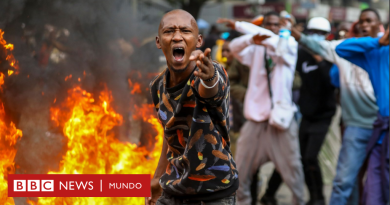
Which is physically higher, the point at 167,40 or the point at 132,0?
the point at 132,0

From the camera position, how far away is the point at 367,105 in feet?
15.6

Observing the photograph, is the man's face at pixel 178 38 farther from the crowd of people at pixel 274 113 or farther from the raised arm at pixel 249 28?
the raised arm at pixel 249 28

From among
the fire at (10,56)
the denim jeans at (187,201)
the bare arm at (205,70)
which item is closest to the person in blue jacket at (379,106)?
the denim jeans at (187,201)

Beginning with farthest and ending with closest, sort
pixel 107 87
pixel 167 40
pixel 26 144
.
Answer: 1. pixel 107 87
2. pixel 26 144
3. pixel 167 40

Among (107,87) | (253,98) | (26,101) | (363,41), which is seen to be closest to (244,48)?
(253,98)

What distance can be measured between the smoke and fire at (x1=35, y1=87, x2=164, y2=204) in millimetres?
67

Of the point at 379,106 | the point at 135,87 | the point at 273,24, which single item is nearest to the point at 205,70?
the point at 135,87

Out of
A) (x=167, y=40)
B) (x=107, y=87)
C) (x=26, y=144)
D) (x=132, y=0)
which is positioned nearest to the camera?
(x=167, y=40)

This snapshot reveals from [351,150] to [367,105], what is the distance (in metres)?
0.47

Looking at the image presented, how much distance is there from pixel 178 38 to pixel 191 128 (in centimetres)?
40

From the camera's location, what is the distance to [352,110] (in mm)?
4781

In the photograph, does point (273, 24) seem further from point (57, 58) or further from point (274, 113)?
point (57, 58)

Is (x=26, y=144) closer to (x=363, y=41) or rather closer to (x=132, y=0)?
(x=132, y=0)

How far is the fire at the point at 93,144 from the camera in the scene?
3494 mm
